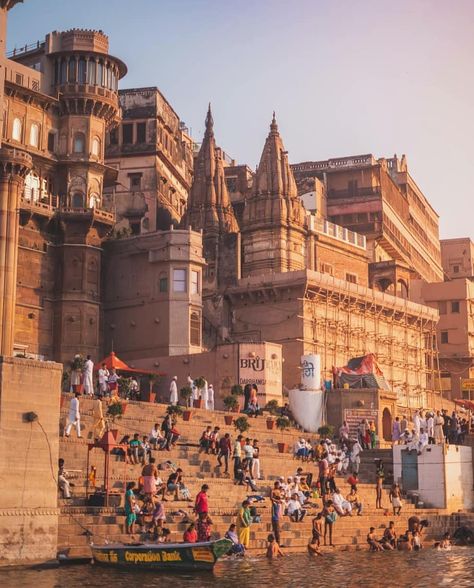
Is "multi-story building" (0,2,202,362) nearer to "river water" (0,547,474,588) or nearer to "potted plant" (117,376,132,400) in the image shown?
"potted plant" (117,376,132,400)

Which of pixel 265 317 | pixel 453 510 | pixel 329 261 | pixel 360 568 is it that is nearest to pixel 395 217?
pixel 329 261

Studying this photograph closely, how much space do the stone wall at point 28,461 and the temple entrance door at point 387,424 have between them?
2363 cm

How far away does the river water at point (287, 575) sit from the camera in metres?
22.0

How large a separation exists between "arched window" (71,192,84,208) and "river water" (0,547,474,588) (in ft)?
101

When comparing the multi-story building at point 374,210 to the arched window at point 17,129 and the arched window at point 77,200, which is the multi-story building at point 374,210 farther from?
the arched window at point 17,129

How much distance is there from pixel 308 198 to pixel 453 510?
4101 cm

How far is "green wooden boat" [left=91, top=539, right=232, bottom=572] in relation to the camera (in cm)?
2312

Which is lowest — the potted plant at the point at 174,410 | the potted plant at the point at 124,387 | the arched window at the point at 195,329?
the potted plant at the point at 174,410

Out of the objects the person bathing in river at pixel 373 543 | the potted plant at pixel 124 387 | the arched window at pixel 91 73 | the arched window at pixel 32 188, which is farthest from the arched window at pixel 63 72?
the person bathing in river at pixel 373 543

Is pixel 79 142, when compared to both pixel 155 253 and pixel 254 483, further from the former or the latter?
pixel 254 483

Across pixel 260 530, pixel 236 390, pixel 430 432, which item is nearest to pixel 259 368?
pixel 236 390

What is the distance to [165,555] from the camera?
23172 mm

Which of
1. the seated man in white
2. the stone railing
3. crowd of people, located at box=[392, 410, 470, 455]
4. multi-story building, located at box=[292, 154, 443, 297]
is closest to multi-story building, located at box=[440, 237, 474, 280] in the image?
multi-story building, located at box=[292, 154, 443, 297]

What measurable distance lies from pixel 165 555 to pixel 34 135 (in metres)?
34.3
